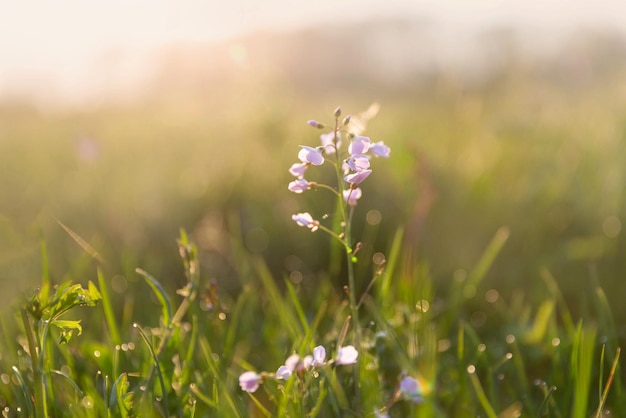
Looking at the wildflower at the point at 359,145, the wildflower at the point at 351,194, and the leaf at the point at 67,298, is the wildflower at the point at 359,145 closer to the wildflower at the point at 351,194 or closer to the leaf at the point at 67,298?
the wildflower at the point at 351,194

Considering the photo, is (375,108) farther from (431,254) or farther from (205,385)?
(431,254)

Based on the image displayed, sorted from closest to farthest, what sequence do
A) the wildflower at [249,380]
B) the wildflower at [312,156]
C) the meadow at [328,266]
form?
the wildflower at [249,380] → the wildflower at [312,156] → the meadow at [328,266]

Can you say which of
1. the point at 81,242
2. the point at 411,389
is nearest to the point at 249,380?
the point at 411,389

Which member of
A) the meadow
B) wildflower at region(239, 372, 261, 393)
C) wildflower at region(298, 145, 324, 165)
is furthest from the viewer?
the meadow

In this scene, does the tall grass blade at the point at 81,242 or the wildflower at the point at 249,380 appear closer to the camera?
the wildflower at the point at 249,380

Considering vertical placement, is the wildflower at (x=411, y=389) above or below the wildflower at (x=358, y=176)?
below

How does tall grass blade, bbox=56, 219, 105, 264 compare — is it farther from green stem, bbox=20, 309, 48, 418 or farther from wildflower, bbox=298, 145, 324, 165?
wildflower, bbox=298, 145, 324, 165

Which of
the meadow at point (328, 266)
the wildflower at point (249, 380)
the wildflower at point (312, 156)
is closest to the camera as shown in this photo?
the wildflower at point (249, 380)

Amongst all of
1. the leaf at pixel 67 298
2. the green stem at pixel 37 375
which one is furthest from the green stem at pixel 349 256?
the green stem at pixel 37 375

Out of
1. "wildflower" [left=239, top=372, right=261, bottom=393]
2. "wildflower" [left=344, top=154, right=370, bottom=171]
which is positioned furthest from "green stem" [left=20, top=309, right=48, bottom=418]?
"wildflower" [left=344, top=154, right=370, bottom=171]

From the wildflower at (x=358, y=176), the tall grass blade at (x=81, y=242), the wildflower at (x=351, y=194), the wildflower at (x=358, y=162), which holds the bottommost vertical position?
the tall grass blade at (x=81, y=242)
